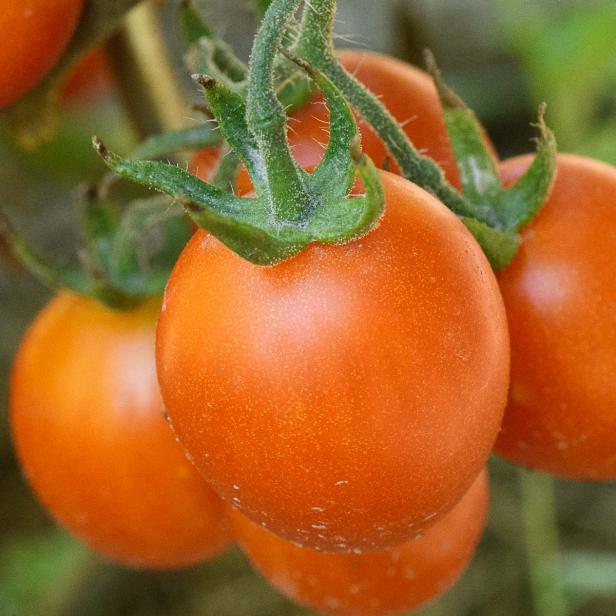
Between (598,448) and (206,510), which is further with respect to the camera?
(206,510)

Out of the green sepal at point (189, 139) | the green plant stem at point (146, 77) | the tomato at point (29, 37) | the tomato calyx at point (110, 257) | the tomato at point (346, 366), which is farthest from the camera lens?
the green plant stem at point (146, 77)

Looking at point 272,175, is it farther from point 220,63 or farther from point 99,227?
point 99,227

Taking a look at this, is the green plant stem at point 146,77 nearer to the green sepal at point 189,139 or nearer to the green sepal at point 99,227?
the green sepal at point 99,227

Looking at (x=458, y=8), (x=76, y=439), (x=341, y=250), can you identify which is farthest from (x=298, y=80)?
(x=458, y=8)

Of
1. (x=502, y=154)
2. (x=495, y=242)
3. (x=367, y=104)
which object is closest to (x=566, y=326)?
(x=495, y=242)

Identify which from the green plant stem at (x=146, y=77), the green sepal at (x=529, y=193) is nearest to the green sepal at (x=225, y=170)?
the green sepal at (x=529, y=193)

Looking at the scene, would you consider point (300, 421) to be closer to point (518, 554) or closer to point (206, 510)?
point (206, 510)
